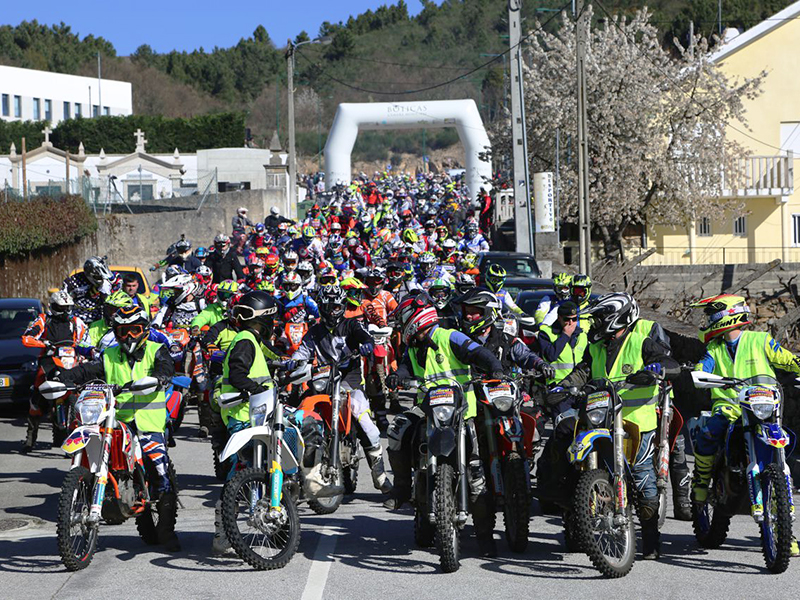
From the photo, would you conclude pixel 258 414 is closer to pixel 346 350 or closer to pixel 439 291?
pixel 346 350

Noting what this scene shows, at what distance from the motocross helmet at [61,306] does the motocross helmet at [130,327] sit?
5518 millimetres

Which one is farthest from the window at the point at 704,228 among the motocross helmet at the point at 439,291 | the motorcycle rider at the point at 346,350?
the motorcycle rider at the point at 346,350

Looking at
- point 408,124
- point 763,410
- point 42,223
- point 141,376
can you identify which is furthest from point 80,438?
point 408,124

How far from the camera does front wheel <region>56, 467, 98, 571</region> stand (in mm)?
8055

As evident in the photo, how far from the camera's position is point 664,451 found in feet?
29.0

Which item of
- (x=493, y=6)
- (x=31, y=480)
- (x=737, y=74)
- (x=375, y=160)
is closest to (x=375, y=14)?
(x=493, y=6)

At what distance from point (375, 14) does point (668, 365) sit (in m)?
138

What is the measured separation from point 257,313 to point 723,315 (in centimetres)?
319

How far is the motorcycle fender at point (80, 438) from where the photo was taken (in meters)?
8.26

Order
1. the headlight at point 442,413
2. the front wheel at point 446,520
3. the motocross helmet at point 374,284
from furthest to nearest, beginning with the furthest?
the motocross helmet at point 374,284 → the headlight at point 442,413 → the front wheel at point 446,520

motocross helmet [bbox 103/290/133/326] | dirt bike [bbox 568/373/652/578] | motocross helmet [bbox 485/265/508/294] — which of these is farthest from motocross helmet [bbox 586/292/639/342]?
motocross helmet [bbox 485/265/508/294]

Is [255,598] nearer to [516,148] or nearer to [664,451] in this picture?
[664,451]

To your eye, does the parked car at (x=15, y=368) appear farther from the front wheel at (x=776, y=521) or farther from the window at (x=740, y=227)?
the window at (x=740, y=227)

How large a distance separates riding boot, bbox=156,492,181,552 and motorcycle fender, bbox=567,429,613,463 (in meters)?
2.85
